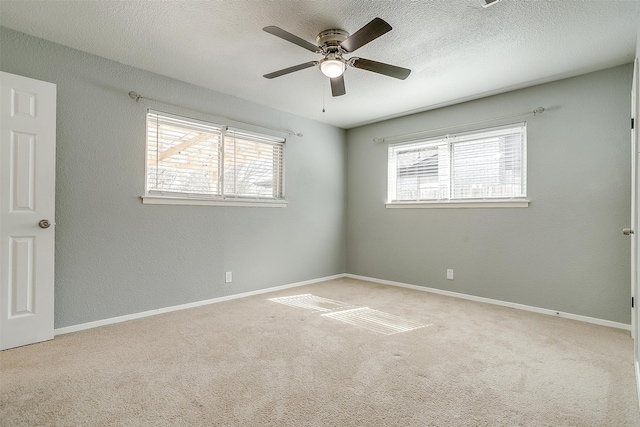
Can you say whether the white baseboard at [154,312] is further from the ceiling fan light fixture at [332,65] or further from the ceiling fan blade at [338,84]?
the ceiling fan light fixture at [332,65]

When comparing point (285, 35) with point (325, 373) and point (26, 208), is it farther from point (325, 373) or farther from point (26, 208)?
point (26, 208)

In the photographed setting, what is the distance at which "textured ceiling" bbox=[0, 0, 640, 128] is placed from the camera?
2.22 m

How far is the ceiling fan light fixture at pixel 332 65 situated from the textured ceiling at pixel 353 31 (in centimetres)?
23

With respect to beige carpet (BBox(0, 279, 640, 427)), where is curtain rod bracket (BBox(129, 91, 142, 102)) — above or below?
above

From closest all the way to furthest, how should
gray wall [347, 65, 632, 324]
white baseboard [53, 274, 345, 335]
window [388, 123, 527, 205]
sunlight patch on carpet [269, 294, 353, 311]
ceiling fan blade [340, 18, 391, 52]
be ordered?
ceiling fan blade [340, 18, 391, 52] → white baseboard [53, 274, 345, 335] → gray wall [347, 65, 632, 324] → sunlight patch on carpet [269, 294, 353, 311] → window [388, 123, 527, 205]

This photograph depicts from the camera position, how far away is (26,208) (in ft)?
8.17

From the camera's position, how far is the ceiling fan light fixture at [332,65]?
2480 millimetres

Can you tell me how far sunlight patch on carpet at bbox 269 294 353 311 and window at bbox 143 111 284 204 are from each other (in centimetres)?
127

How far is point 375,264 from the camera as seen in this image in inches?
195

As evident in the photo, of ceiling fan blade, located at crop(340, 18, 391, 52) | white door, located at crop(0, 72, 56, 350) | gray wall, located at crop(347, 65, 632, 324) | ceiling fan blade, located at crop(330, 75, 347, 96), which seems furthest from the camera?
gray wall, located at crop(347, 65, 632, 324)

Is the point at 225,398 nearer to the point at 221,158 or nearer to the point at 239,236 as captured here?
the point at 239,236

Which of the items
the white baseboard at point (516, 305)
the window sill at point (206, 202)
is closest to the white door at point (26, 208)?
the window sill at point (206, 202)

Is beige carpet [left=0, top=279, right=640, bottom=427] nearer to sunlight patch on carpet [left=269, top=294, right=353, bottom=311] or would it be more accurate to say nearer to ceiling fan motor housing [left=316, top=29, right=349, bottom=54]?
sunlight patch on carpet [left=269, top=294, right=353, bottom=311]

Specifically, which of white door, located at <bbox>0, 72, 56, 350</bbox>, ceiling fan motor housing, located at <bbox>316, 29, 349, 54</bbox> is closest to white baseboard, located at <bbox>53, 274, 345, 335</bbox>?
white door, located at <bbox>0, 72, 56, 350</bbox>
